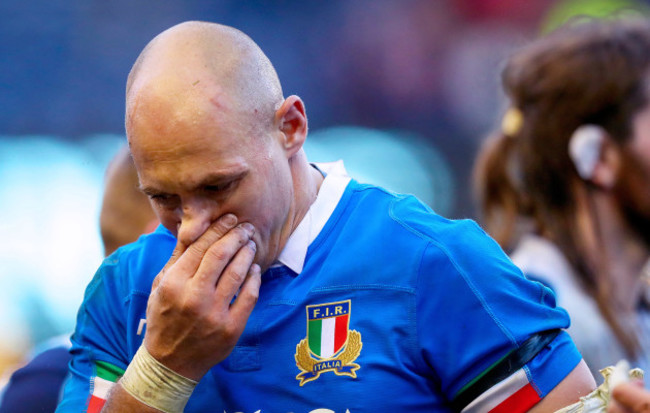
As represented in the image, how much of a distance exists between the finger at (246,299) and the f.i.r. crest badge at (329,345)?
0.16m

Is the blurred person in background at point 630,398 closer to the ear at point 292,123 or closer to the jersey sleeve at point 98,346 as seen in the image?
the ear at point 292,123

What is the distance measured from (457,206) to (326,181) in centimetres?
822

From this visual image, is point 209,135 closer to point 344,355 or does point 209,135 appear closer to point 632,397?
point 344,355

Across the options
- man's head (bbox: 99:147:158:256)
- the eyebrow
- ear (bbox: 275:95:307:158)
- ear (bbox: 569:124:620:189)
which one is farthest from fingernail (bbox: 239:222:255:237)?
ear (bbox: 569:124:620:189)

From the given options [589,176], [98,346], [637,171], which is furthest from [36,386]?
[637,171]

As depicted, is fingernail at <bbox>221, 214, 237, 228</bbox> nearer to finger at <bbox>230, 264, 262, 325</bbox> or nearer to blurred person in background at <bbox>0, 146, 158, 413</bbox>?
finger at <bbox>230, 264, 262, 325</bbox>

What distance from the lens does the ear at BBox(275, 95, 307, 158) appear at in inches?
85.8

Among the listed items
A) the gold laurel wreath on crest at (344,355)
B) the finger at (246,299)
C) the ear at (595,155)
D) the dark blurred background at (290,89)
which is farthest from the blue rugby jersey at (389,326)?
the dark blurred background at (290,89)

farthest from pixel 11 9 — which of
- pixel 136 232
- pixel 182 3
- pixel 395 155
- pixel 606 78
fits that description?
pixel 606 78

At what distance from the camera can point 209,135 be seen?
6.48ft

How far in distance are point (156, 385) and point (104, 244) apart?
193 centimetres

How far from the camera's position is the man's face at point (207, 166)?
6.47 feet

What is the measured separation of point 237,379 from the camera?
2.11 m

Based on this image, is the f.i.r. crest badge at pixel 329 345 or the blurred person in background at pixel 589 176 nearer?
the f.i.r. crest badge at pixel 329 345
